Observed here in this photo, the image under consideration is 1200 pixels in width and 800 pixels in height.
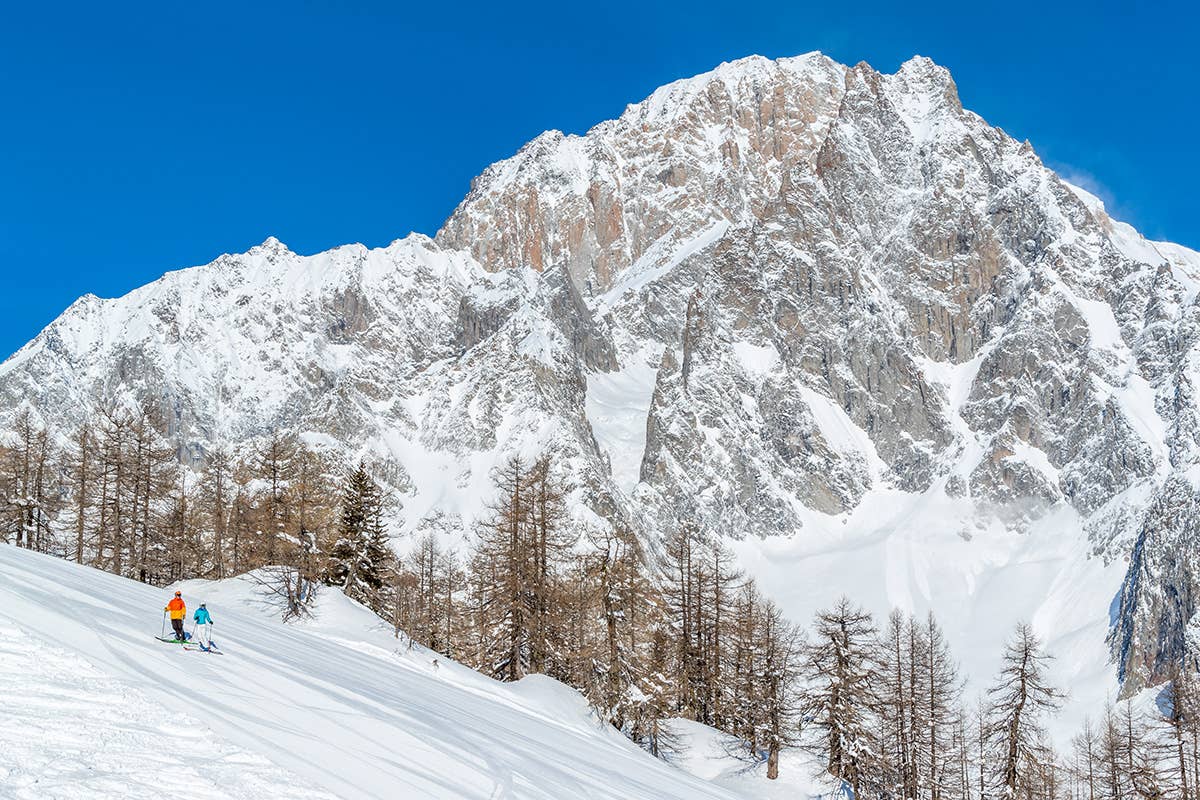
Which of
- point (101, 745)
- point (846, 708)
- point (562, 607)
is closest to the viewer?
point (101, 745)

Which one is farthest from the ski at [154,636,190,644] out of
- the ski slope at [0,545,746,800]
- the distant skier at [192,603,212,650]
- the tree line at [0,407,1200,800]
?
the tree line at [0,407,1200,800]

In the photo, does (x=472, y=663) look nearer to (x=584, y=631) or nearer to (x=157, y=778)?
(x=584, y=631)

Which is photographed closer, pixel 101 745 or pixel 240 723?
pixel 101 745

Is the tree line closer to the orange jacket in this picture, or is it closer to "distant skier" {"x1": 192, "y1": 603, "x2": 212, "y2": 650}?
the orange jacket

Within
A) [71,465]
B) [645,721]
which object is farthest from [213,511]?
[645,721]

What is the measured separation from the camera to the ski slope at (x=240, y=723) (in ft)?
40.7

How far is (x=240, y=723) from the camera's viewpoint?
1553 cm

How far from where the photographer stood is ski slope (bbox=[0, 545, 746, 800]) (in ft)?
40.7

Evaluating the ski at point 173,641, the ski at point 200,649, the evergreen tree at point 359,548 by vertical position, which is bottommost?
the ski at point 200,649

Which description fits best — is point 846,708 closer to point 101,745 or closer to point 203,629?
point 203,629

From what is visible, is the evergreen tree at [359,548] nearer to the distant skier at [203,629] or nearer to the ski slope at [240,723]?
the ski slope at [240,723]

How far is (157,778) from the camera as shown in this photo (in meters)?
12.0

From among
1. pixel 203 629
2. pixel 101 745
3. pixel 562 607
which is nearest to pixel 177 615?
pixel 203 629

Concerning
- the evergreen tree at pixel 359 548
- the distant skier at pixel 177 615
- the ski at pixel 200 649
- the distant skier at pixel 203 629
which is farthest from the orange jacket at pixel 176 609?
the evergreen tree at pixel 359 548
